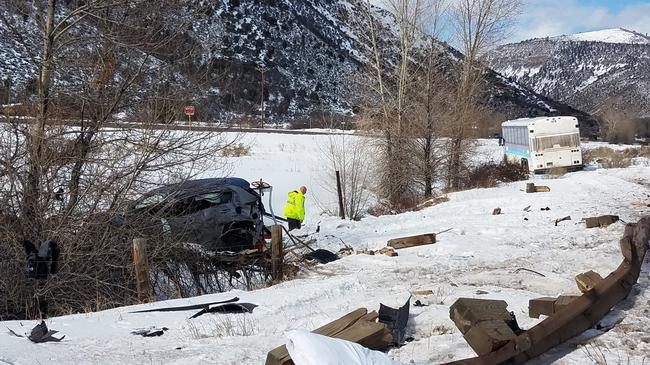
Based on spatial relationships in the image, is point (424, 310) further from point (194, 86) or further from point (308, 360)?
point (194, 86)

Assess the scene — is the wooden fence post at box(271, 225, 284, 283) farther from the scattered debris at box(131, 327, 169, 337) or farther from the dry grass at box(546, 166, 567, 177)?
the dry grass at box(546, 166, 567, 177)

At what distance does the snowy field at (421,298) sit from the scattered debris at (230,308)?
161 millimetres

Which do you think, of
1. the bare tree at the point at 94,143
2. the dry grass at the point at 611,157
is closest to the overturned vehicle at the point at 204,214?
the bare tree at the point at 94,143

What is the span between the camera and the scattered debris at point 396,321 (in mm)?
5230

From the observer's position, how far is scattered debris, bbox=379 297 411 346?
5230 millimetres

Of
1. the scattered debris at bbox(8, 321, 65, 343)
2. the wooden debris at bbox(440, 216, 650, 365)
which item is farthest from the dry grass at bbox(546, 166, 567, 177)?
the scattered debris at bbox(8, 321, 65, 343)

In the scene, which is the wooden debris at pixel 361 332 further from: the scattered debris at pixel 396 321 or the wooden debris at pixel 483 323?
the wooden debris at pixel 483 323

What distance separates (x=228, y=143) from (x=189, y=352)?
26.6ft

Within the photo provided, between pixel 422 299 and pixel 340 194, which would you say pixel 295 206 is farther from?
pixel 422 299

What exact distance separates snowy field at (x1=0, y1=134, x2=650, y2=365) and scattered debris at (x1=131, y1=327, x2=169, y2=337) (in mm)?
100

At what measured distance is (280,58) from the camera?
373 ft

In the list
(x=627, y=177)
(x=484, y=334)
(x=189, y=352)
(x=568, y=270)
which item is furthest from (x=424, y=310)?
(x=627, y=177)

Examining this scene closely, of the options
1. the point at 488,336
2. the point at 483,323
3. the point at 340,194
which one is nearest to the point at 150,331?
the point at 483,323

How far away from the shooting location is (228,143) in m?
12.9
